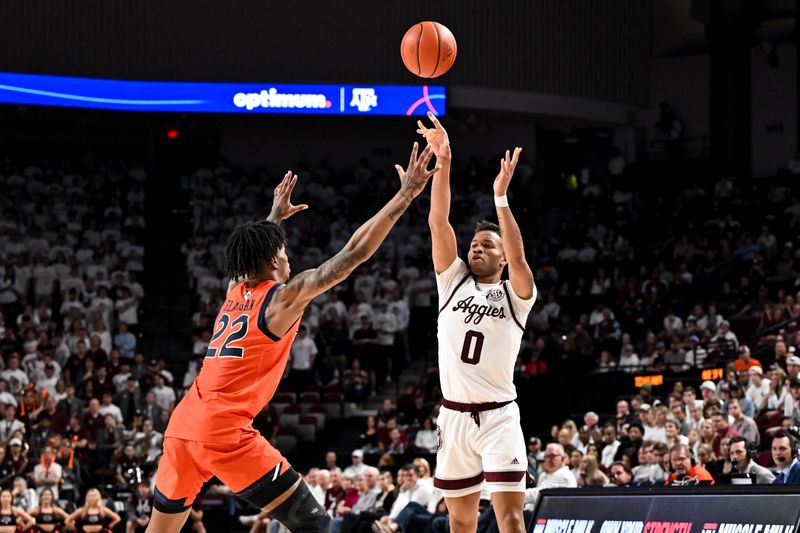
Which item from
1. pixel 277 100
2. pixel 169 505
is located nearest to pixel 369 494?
pixel 169 505

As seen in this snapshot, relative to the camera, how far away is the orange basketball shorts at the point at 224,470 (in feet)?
19.7

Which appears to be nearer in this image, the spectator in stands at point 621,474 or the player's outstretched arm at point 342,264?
the player's outstretched arm at point 342,264

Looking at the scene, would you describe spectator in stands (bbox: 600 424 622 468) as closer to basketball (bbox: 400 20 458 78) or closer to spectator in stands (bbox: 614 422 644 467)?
spectator in stands (bbox: 614 422 644 467)

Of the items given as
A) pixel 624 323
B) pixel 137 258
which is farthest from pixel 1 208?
pixel 624 323

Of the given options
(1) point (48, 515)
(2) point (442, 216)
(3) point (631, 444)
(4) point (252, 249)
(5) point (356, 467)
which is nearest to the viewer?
(4) point (252, 249)

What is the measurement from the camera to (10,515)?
16.0 metres

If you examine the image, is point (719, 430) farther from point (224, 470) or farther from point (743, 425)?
point (224, 470)

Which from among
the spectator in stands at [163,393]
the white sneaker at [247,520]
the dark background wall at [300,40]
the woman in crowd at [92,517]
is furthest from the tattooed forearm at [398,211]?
the dark background wall at [300,40]

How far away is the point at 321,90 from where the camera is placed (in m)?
26.2

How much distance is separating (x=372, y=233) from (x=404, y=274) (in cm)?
1801

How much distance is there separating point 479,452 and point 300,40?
20391 mm

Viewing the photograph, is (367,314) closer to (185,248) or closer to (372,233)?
(185,248)

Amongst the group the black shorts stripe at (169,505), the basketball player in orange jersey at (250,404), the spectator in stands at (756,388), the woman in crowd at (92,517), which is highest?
the basketball player in orange jersey at (250,404)

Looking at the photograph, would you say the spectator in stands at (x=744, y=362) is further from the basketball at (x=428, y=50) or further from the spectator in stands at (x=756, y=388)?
the basketball at (x=428, y=50)
